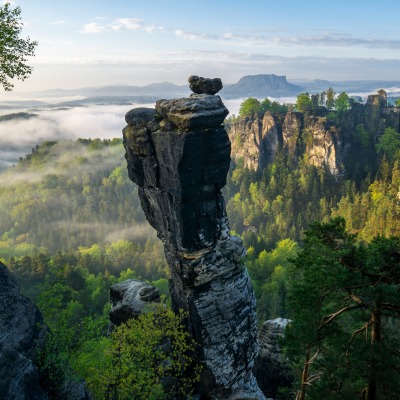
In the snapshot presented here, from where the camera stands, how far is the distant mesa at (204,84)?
28.4 metres

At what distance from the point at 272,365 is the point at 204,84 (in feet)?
90.2

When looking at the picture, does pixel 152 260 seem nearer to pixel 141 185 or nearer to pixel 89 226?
pixel 89 226

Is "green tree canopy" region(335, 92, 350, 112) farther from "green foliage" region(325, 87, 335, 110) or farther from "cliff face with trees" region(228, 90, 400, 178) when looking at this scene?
"green foliage" region(325, 87, 335, 110)

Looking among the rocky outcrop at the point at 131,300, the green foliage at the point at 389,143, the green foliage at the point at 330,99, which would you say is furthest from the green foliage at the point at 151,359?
the green foliage at the point at 330,99

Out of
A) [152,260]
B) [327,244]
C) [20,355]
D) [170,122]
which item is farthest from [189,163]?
[152,260]

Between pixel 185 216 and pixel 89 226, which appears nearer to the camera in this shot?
pixel 185 216

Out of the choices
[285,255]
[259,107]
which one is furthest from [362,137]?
[285,255]

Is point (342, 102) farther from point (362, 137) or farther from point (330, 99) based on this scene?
point (362, 137)

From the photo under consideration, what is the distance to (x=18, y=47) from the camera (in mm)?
20328

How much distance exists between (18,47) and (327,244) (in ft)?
64.9

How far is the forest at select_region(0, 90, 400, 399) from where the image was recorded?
16734mm

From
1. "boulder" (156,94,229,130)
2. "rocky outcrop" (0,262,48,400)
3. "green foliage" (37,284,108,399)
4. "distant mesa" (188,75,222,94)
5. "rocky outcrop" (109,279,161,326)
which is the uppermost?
"distant mesa" (188,75,222,94)

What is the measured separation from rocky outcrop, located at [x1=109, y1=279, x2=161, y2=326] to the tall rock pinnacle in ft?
13.2

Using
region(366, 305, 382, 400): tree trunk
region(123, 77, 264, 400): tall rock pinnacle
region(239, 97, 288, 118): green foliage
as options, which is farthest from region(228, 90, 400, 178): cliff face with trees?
region(366, 305, 382, 400): tree trunk
